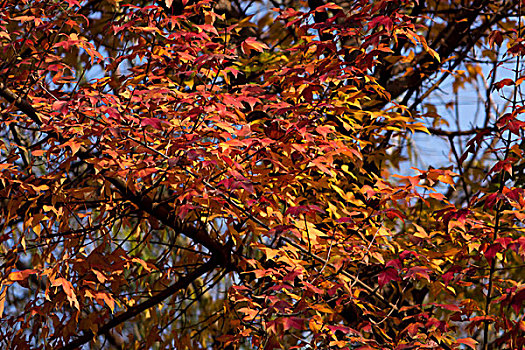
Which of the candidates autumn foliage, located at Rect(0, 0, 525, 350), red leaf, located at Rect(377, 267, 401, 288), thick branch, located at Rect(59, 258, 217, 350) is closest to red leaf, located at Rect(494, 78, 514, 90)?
autumn foliage, located at Rect(0, 0, 525, 350)

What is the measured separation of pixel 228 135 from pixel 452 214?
2.71 ft

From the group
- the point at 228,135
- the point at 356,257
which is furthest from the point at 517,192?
the point at 228,135

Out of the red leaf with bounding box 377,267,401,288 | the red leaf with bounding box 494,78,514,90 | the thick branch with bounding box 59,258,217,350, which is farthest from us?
the thick branch with bounding box 59,258,217,350

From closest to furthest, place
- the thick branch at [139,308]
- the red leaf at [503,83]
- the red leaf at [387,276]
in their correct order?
the red leaf at [387,276] → the red leaf at [503,83] → the thick branch at [139,308]

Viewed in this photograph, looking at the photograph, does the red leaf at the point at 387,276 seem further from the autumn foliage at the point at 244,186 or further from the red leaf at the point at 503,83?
the red leaf at the point at 503,83

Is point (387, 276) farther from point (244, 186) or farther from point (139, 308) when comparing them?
point (139, 308)

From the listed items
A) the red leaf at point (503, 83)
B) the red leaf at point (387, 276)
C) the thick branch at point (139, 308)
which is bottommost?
the red leaf at point (387, 276)

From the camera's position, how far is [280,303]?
5.62 ft

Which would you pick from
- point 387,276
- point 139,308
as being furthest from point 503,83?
point 139,308

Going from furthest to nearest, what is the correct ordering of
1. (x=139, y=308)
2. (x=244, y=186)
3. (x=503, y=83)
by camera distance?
1. (x=139, y=308)
2. (x=503, y=83)
3. (x=244, y=186)

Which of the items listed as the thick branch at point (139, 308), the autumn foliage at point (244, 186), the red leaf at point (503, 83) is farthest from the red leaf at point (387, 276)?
the thick branch at point (139, 308)

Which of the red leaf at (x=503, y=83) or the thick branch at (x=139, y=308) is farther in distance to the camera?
the thick branch at (x=139, y=308)

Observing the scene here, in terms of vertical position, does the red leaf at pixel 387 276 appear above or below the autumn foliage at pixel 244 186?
below

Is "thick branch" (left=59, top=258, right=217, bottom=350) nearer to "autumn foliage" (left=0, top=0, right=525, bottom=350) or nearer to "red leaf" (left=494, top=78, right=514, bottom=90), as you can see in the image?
"autumn foliage" (left=0, top=0, right=525, bottom=350)
